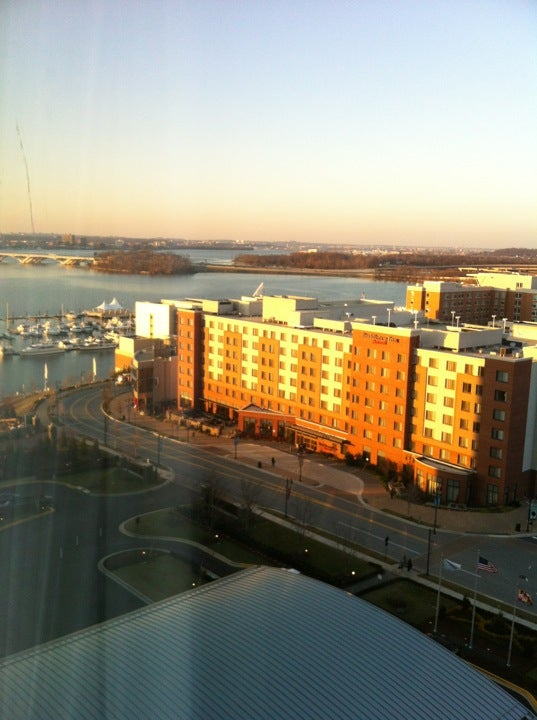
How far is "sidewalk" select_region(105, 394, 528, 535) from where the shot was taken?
4793mm

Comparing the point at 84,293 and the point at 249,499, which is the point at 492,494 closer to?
the point at 249,499

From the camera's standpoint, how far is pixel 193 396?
7.80 metres

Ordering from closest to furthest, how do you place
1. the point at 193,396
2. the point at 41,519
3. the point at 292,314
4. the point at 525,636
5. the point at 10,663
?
the point at 10,663 < the point at 525,636 < the point at 41,519 < the point at 292,314 < the point at 193,396

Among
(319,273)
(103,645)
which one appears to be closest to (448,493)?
(103,645)

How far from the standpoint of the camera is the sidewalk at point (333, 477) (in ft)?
15.7

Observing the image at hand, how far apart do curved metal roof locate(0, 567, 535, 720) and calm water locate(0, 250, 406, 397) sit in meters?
5.68

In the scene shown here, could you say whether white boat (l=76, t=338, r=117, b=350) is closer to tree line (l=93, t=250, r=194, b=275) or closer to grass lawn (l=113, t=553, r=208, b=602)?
tree line (l=93, t=250, r=194, b=275)

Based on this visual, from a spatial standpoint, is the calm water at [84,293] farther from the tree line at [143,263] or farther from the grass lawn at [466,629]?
the grass lawn at [466,629]

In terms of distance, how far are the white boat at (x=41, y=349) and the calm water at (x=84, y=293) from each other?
20cm

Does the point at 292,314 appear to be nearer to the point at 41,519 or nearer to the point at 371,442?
the point at 371,442

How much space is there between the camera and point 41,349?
12414 mm

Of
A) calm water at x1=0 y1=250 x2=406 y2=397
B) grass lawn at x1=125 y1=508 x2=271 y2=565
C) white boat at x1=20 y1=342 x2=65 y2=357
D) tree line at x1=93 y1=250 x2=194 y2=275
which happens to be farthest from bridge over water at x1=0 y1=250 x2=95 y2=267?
grass lawn at x1=125 y1=508 x2=271 y2=565

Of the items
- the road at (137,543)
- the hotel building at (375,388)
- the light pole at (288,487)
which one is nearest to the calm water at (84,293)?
the hotel building at (375,388)

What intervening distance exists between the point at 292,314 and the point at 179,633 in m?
5.11
